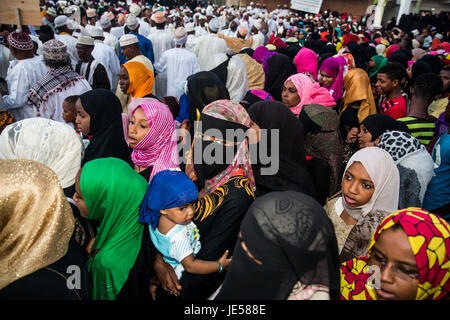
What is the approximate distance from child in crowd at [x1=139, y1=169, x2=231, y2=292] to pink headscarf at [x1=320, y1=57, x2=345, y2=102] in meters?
3.99

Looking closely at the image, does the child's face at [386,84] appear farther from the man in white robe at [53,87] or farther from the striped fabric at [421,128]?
the man in white robe at [53,87]

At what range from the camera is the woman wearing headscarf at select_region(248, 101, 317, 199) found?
7.51 ft

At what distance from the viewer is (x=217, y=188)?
193cm

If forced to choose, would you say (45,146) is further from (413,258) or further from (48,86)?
(413,258)

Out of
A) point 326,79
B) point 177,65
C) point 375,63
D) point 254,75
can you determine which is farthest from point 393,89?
point 177,65

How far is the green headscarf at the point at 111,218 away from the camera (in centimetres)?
170

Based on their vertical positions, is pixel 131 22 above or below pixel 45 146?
above

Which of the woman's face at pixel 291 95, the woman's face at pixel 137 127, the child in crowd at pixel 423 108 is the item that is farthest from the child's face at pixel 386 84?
the woman's face at pixel 137 127

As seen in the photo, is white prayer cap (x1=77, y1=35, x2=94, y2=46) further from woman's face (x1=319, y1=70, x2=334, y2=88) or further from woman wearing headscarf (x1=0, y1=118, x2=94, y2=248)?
woman's face (x1=319, y1=70, x2=334, y2=88)

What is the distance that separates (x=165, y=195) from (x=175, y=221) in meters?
0.17
